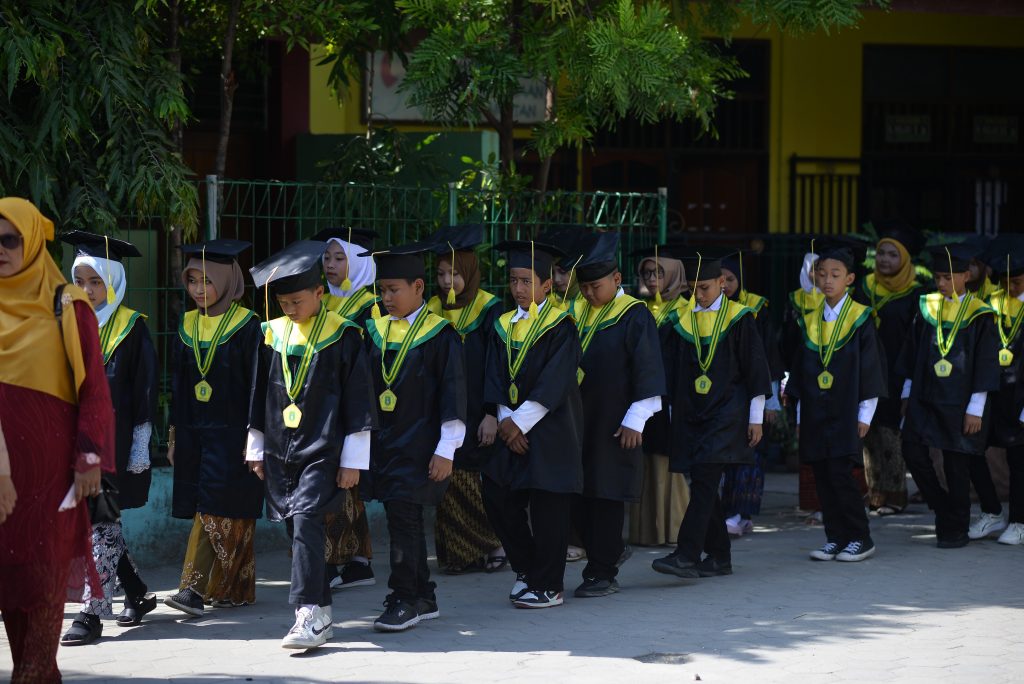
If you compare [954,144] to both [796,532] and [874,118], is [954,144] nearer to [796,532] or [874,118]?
[874,118]

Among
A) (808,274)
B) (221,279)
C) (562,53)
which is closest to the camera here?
(221,279)

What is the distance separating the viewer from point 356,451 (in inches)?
262

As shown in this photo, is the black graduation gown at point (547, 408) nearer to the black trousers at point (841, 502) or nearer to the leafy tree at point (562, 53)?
the black trousers at point (841, 502)

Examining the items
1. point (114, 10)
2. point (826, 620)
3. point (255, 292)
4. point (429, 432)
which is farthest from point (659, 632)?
point (114, 10)

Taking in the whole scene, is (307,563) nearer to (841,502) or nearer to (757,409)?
(757,409)

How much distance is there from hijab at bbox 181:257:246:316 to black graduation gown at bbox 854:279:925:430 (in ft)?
15.5

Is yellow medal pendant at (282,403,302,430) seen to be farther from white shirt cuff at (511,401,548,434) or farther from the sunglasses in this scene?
the sunglasses

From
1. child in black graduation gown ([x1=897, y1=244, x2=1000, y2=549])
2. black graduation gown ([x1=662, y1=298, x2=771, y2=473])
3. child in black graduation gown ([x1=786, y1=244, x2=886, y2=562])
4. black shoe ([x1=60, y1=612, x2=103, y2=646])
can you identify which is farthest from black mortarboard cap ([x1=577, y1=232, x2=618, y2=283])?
black shoe ([x1=60, y1=612, x2=103, y2=646])

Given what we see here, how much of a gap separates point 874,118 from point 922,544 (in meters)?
7.51

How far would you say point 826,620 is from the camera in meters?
7.22

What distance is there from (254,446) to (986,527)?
16.3 feet

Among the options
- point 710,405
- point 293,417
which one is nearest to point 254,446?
point 293,417

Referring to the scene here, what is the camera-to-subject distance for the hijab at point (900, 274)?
33.7 ft

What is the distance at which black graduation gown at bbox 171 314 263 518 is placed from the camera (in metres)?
7.23
